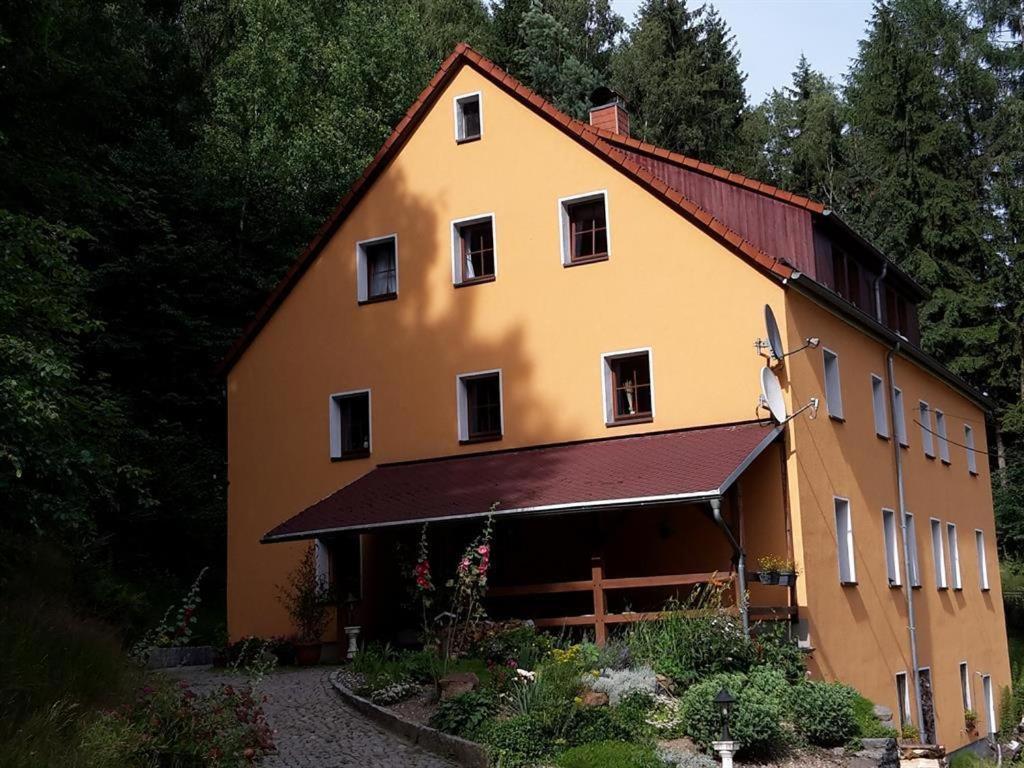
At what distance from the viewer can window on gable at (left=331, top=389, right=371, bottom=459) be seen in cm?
2167

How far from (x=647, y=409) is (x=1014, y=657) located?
68.8ft

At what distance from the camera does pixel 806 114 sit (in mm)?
46719

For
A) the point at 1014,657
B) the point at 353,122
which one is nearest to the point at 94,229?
the point at 353,122

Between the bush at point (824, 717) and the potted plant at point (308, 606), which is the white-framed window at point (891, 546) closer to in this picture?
the bush at point (824, 717)

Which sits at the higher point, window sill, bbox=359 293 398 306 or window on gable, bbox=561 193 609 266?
window on gable, bbox=561 193 609 266

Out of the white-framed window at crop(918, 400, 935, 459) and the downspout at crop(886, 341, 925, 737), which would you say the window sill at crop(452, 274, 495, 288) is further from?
the white-framed window at crop(918, 400, 935, 459)

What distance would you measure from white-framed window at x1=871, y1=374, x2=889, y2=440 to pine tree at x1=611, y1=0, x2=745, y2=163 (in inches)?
799

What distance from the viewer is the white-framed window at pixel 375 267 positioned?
2189 centimetres

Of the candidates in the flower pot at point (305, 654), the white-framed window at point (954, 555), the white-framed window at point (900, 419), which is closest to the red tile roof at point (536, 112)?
the white-framed window at point (900, 419)

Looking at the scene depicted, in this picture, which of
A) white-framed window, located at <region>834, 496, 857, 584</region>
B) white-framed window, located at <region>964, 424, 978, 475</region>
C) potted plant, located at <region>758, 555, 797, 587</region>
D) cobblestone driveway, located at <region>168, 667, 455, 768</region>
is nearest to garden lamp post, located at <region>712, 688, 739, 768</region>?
cobblestone driveway, located at <region>168, 667, 455, 768</region>

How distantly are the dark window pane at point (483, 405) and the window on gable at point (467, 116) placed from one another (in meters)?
4.24

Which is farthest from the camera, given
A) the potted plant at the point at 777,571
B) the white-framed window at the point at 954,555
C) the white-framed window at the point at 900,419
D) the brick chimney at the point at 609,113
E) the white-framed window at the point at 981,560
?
the white-framed window at the point at 981,560

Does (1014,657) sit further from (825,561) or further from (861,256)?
(825,561)

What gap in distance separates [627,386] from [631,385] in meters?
0.07
